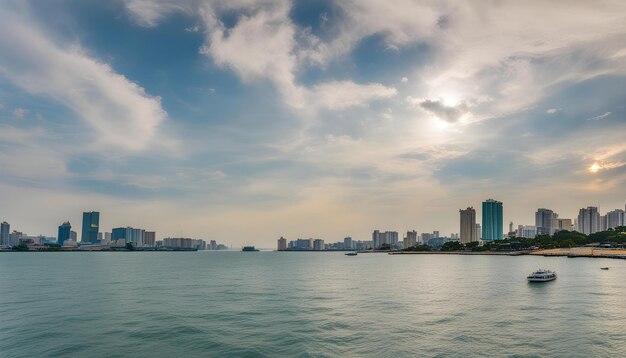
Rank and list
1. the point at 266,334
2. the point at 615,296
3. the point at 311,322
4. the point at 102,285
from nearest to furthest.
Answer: the point at 266,334, the point at 311,322, the point at 615,296, the point at 102,285

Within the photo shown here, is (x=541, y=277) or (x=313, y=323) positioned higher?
(x=313, y=323)

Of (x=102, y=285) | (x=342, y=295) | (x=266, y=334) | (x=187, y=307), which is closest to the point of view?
(x=266, y=334)

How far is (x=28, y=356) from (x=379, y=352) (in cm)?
3677

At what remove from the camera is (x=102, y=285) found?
10150cm

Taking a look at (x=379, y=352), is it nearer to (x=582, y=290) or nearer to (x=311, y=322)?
(x=311, y=322)

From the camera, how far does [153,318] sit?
58.0 m

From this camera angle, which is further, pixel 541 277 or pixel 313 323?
pixel 541 277

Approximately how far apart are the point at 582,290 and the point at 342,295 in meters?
55.8

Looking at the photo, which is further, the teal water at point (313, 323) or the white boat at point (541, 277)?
the white boat at point (541, 277)

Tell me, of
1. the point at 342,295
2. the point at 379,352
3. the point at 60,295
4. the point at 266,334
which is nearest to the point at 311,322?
the point at 266,334

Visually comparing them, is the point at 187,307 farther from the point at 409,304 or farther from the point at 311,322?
the point at 409,304

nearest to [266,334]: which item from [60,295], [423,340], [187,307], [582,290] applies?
[423,340]

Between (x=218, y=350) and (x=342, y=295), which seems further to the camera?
(x=342, y=295)

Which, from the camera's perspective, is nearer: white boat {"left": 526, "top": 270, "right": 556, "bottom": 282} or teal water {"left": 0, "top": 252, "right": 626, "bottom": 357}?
teal water {"left": 0, "top": 252, "right": 626, "bottom": 357}
